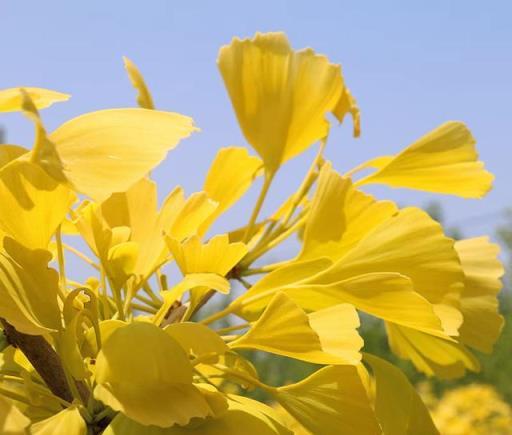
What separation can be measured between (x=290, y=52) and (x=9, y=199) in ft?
0.67

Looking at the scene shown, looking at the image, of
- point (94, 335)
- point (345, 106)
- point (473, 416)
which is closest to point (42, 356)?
point (94, 335)

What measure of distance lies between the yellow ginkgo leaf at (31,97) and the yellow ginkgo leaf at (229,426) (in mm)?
137

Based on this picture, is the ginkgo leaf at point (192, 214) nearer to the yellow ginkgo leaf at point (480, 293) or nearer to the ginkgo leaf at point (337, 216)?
the ginkgo leaf at point (337, 216)

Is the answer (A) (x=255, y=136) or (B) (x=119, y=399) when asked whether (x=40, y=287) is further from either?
(A) (x=255, y=136)

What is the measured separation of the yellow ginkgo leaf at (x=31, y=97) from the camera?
34cm

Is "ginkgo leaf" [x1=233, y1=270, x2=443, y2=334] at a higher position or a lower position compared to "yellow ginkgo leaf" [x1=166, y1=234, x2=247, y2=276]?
lower

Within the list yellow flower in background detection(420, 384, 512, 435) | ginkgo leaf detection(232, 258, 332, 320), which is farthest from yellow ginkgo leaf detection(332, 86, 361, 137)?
yellow flower in background detection(420, 384, 512, 435)

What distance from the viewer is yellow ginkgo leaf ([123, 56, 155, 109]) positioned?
1.77ft

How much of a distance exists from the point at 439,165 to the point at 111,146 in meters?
0.30

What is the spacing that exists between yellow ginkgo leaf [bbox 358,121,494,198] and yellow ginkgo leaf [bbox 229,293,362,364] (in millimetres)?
196

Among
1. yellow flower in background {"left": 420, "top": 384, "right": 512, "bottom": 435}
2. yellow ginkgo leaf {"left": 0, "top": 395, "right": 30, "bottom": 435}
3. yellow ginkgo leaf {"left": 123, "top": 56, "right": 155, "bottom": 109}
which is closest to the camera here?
yellow ginkgo leaf {"left": 0, "top": 395, "right": 30, "bottom": 435}

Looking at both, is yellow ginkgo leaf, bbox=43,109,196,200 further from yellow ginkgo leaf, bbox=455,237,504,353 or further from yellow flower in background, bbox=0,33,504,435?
yellow ginkgo leaf, bbox=455,237,504,353

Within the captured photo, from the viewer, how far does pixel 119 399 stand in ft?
1.15

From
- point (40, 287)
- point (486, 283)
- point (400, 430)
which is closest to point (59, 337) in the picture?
Answer: point (40, 287)
